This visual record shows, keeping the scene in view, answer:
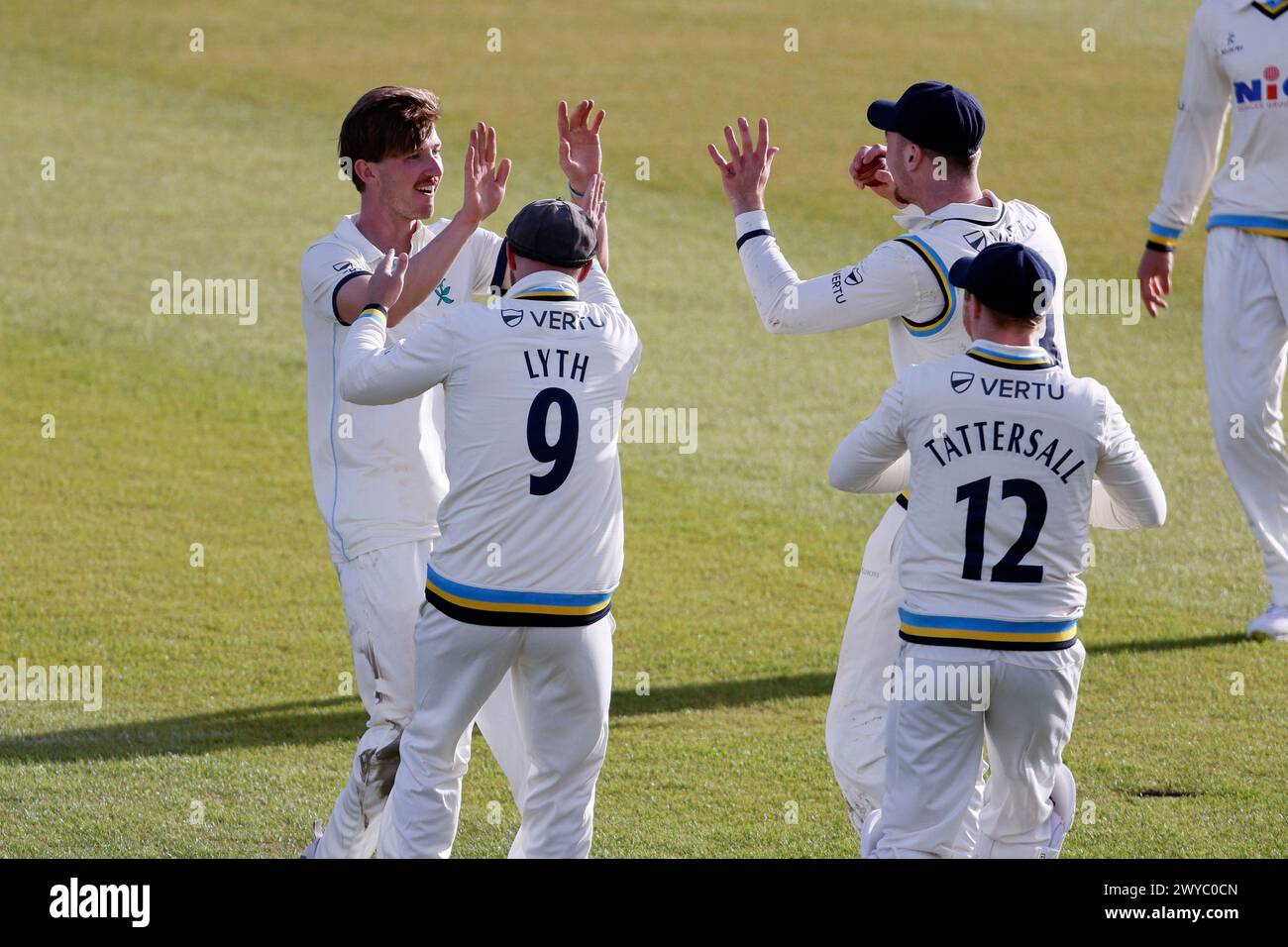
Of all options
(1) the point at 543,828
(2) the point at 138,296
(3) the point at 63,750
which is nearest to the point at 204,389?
(2) the point at 138,296

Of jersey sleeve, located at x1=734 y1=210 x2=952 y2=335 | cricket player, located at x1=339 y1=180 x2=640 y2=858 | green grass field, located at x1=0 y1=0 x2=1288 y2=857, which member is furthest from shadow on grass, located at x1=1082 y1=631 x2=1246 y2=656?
cricket player, located at x1=339 y1=180 x2=640 y2=858

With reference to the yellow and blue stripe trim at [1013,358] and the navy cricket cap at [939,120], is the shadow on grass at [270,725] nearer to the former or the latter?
the navy cricket cap at [939,120]

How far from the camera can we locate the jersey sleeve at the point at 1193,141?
806 centimetres

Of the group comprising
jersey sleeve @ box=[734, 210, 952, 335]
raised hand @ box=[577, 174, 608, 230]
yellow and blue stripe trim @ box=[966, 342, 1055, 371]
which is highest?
raised hand @ box=[577, 174, 608, 230]

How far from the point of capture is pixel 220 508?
10.2 meters

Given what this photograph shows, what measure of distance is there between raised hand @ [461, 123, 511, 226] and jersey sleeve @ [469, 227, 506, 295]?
0.51 meters

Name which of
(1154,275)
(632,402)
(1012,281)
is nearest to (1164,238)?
(1154,275)

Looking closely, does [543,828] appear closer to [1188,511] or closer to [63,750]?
[63,750]

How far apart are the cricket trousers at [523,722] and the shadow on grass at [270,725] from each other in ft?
6.77

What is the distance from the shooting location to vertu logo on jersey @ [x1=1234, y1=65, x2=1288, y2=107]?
7836mm

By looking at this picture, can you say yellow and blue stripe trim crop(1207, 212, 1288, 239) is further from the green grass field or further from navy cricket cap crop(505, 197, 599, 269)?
navy cricket cap crop(505, 197, 599, 269)

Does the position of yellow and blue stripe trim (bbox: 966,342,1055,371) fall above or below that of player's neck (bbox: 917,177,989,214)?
below

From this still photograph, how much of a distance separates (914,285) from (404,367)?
1.66 meters
